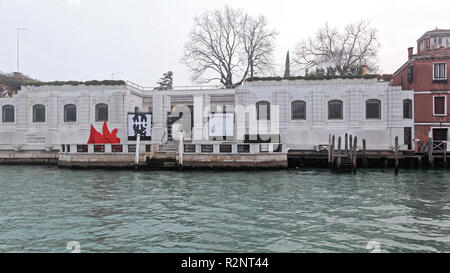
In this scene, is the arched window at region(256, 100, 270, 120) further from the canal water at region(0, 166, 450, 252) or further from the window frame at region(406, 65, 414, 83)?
the window frame at region(406, 65, 414, 83)

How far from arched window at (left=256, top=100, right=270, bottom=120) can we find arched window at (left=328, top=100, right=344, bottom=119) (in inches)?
215

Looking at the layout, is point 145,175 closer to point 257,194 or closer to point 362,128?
point 257,194

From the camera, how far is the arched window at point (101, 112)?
3192cm

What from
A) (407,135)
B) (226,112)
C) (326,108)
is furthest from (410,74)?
(226,112)

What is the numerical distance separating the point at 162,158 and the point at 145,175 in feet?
10.7

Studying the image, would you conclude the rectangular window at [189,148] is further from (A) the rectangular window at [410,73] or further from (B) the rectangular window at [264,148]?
(A) the rectangular window at [410,73]

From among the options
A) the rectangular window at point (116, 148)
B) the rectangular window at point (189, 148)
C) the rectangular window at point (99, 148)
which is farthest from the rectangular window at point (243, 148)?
the rectangular window at point (99, 148)

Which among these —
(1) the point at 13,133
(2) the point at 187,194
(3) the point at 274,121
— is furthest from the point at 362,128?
(1) the point at 13,133

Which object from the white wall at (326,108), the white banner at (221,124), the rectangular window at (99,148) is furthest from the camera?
the white banner at (221,124)

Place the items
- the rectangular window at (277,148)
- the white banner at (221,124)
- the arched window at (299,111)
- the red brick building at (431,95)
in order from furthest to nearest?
1. the white banner at (221,124)
2. the arched window at (299,111)
3. the red brick building at (431,95)
4. the rectangular window at (277,148)

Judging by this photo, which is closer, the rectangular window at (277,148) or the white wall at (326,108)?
the rectangular window at (277,148)

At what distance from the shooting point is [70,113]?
106 ft

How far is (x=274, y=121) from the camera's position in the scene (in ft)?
98.3

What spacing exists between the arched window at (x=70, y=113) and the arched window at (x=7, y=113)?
5529 mm
